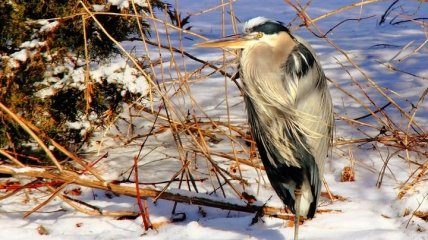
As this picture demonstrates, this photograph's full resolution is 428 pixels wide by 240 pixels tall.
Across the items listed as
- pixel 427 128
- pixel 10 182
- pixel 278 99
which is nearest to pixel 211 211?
pixel 278 99

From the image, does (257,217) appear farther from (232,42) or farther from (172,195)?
(232,42)

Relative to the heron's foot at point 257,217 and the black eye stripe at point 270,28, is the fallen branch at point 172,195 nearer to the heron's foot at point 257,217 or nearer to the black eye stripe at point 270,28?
the heron's foot at point 257,217

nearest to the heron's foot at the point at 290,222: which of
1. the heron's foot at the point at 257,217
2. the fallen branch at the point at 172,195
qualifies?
the fallen branch at the point at 172,195

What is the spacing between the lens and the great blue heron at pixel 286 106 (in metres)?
2.88

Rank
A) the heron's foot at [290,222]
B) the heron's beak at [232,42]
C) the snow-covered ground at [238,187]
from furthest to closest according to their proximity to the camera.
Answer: the heron's foot at [290,222]
the snow-covered ground at [238,187]
the heron's beak at [232,42]

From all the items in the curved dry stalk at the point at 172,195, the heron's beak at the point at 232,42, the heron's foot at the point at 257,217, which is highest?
the heron's beak at the point at 232,42

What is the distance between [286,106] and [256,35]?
317mm

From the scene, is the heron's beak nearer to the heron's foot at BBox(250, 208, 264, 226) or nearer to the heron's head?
the heron's head

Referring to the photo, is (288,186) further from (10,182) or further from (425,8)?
(425,8)

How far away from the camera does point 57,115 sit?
3.52 meters

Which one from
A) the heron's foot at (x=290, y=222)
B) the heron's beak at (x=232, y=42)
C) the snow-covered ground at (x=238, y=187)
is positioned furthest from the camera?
the heron's foot at (x=290, y=222)

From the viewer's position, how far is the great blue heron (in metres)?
2.88

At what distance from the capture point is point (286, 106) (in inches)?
114

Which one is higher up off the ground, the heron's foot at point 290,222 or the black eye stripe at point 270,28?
the black eye stripe at point 270,28
